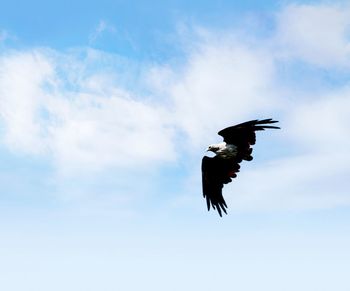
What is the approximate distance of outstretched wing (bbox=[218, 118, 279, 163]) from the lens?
19094 millimetres

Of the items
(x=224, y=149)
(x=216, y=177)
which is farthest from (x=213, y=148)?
(x=216, y=177)

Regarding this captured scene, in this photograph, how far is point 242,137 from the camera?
19422 millimetres

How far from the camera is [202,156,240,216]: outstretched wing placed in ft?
68.4

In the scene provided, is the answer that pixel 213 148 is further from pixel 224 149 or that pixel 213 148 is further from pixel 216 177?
pixel 216 177

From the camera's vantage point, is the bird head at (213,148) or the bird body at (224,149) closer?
the bird body at (224,149)

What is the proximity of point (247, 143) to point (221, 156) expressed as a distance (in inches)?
53.9

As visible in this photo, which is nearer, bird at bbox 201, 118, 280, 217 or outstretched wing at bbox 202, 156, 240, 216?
bird at bbox 201, 118, 280, 217

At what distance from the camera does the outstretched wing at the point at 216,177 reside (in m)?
20.9

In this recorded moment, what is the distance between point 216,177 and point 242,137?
2.65m

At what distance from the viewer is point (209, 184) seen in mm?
21516

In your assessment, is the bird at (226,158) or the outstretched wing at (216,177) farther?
the outstretched wing at (216,177)

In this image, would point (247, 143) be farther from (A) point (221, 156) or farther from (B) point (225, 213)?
(B) point (225, 213)

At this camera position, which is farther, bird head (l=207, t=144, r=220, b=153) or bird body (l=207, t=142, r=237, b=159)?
bird head (l=207, t=144, r=220, b=153)

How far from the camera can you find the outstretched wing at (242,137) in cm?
1909
